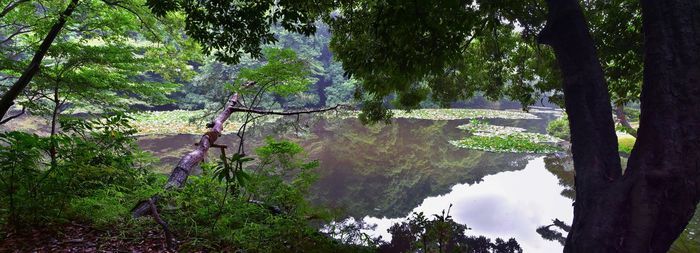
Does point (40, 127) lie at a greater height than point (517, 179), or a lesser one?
greater

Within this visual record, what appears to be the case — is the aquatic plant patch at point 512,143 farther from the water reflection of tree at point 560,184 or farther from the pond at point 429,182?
the water reflection of tree at point 560,184

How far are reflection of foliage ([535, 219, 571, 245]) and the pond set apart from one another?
0.18m

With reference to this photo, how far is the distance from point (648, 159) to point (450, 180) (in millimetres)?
9724

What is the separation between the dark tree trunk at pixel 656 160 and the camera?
9.24 ft

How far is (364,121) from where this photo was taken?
23.4 feet

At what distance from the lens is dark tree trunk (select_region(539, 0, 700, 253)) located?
282cm

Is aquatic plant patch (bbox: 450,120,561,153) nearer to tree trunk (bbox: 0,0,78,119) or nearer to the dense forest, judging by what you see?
the dense forest

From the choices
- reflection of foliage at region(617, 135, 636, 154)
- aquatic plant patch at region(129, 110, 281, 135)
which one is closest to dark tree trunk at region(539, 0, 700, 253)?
reflection of foliage at region(617, 135, 636, 154)

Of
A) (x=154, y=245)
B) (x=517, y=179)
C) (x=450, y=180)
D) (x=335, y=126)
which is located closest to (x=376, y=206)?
(x=450, y=180)

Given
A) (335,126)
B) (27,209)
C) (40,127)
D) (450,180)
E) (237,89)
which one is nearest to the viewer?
(27,209)

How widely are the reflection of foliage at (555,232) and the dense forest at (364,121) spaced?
0.05m

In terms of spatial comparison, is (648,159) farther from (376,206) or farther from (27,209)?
(376,206)

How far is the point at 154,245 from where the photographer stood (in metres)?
3.61

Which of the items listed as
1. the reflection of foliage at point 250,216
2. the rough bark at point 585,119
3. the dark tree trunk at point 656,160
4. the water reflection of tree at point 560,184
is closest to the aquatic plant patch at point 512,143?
the water reflection of tree at point 560,184
